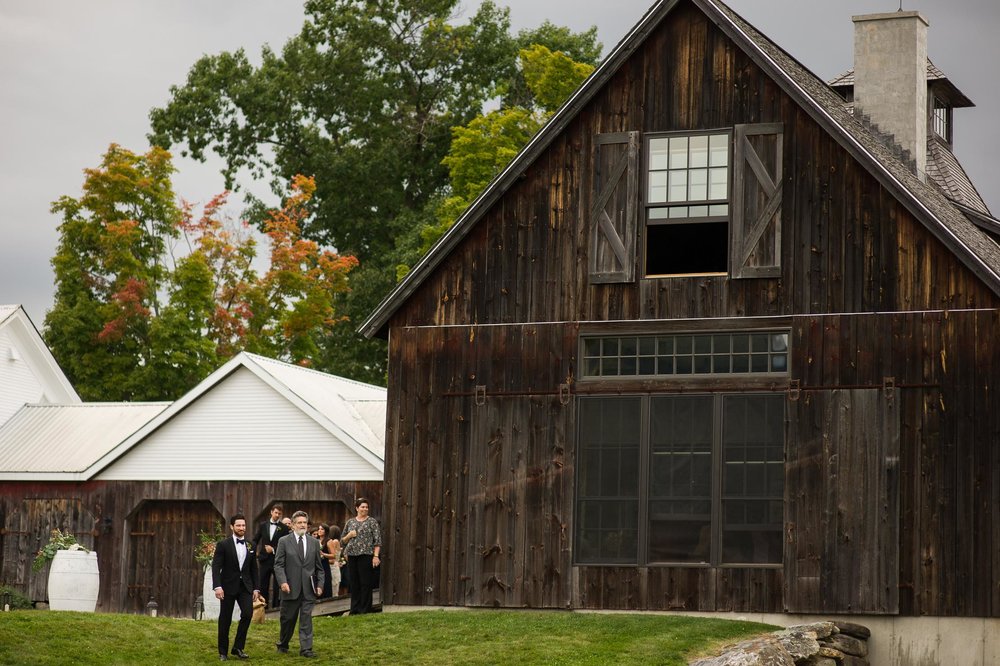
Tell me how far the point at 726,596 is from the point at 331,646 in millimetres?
5496

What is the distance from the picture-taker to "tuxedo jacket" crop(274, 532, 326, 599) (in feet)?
68.1

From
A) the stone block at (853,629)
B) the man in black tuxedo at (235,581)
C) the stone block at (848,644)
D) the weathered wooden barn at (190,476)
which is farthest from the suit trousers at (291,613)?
the weathered wooden barn at (190,476)

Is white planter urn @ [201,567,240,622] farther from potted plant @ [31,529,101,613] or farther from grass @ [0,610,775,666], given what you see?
grass @ [0,610,775,666]

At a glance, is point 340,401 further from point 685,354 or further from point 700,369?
point 700,369

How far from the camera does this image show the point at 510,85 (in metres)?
53.6

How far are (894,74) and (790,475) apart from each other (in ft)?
25.8

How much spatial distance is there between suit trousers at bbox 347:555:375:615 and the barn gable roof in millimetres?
3462

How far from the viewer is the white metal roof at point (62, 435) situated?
113 ft

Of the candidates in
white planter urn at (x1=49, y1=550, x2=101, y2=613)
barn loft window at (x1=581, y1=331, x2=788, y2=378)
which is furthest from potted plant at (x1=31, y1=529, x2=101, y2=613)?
barn loft window at (x1=581, y1=331, x2=788, y2=378)

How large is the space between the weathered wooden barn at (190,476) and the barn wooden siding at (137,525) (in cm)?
2

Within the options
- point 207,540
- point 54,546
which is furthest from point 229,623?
point 54,546

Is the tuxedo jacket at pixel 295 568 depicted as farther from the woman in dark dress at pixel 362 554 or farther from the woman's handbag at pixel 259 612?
the woman in dark dress at pixel 362 554

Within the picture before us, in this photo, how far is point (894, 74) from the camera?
86.5ft

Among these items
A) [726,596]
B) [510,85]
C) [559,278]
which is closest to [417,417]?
[559,278]
